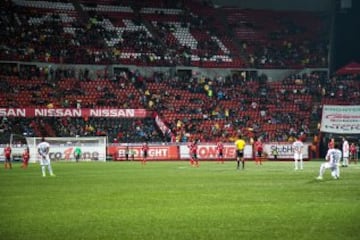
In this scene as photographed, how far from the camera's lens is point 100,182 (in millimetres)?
29016

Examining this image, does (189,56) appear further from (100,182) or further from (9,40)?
(100,182)

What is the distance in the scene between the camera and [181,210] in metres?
18.1

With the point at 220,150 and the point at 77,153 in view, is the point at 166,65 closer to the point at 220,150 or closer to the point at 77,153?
the point at 77,153

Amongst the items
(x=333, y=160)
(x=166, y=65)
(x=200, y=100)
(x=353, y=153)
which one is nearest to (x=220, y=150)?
(x=353, y=153)

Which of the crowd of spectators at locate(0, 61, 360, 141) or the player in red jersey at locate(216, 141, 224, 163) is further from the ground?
the crowd of spectators at locate(0, 61, 360, 141)

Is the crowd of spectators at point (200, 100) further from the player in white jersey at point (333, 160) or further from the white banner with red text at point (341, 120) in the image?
the player in white jersey at point (333, 160)

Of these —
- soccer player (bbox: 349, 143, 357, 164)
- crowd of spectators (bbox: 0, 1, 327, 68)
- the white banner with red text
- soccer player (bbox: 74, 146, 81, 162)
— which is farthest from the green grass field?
crowd of spectators (bbox: 0, 1, 327, 68)

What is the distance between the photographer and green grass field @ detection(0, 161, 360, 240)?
14289 mm

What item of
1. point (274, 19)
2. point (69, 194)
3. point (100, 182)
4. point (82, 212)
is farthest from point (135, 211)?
point (274, 19)

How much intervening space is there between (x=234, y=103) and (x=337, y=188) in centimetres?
4160

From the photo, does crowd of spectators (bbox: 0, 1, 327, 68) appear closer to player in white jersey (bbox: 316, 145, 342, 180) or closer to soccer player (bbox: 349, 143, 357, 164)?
soccer player (bbox: 349, 143, 357, 164)

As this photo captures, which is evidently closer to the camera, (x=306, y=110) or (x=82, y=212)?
(x=82, y=212)

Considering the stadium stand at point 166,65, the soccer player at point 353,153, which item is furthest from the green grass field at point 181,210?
the stadium stand at point 166,65

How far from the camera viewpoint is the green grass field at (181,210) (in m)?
14.3
